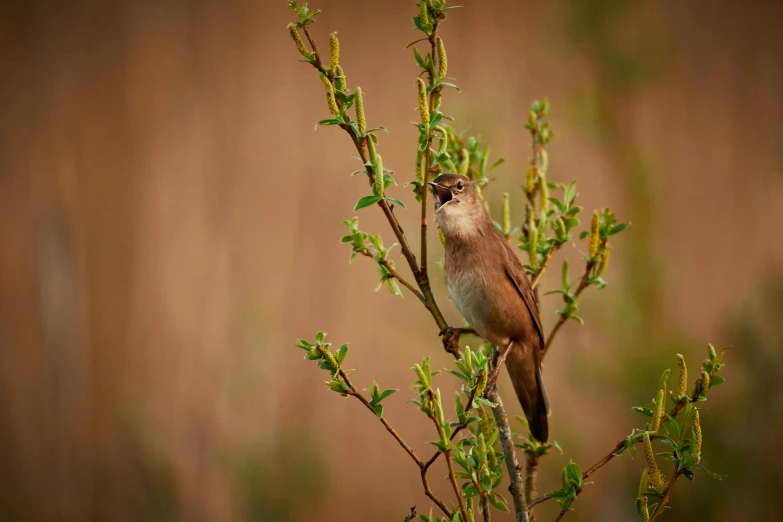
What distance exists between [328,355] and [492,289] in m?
0.80

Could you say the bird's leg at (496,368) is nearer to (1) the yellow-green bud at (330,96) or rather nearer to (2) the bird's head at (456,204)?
(2) the bird's head at (456,204)

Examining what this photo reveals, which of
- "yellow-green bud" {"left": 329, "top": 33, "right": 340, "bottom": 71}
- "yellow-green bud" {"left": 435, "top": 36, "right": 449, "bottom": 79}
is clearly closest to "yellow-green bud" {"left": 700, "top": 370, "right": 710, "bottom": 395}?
"yellow-green bud" {"left": 435, "top": 36, "right": 449, "bottom": 79}

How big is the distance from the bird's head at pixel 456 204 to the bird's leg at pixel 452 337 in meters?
0.26

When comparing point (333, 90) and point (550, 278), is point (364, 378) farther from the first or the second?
point (333, 90)

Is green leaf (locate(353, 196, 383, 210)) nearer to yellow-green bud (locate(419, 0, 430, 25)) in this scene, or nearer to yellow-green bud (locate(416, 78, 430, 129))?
yellow-green bud (locate(416, 78, 430, 129))

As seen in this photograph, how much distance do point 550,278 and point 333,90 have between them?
5.61 ft

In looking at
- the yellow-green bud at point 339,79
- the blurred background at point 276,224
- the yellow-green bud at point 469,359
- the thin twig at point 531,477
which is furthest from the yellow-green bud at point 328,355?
the blurred background at point 276,224

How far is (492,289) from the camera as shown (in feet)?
5.93

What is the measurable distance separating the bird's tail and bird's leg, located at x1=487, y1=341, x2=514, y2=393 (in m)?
0.04

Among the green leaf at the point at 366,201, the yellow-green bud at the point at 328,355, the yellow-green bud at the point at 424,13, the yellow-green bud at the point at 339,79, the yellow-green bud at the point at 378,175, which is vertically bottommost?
the yellow-green bud at the point at 328,355

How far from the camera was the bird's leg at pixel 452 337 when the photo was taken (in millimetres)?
1379

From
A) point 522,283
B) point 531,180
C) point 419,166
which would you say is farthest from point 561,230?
point 522,283

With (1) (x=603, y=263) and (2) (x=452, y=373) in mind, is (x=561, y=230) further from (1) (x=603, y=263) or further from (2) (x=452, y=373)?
(2) (x=452, y=373)

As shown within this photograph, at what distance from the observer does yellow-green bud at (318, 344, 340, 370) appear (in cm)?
108
